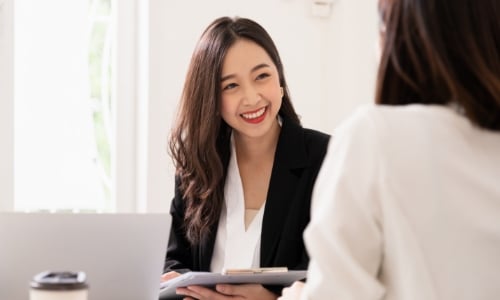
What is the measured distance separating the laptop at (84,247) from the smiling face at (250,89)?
2.59 ft

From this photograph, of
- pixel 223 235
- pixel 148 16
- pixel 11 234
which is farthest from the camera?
pixel 148 16

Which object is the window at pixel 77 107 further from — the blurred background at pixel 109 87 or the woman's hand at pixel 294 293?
the woman's hand at pixel 294 293

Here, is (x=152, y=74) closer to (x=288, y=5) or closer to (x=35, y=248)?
(x=288, y=5)

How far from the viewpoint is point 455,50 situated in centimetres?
105

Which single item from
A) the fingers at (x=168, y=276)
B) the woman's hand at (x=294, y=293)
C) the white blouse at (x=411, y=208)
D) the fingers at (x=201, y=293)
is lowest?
the fingers at (x=168, y=276)

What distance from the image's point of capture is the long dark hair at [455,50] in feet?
3.42

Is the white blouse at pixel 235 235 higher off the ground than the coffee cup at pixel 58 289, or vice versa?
the coffee cup at pixel 58 289

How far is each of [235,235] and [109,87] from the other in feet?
4.93

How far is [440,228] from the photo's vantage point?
1.04 meters

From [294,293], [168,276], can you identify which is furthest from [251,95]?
[294,293]

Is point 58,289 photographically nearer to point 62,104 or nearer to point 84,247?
point 84,247

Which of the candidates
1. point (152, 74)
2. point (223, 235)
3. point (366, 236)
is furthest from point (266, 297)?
point (152, 74)

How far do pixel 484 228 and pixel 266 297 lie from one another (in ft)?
3.08

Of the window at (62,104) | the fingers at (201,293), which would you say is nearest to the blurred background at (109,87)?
the window at (62,104)
